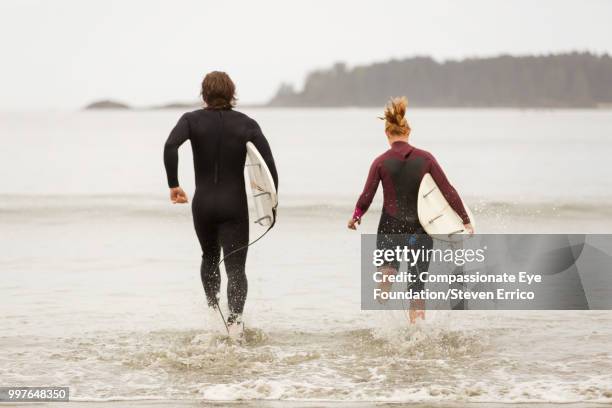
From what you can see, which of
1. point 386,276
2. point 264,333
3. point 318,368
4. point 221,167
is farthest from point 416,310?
point 221,167

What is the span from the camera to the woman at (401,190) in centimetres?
702

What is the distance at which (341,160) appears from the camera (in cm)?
5041

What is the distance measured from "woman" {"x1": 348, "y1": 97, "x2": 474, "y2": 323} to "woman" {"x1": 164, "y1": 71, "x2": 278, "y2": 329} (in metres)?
0.81

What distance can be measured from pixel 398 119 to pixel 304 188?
23.2 meters

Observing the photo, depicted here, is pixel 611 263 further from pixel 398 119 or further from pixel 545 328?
pixel 398 119

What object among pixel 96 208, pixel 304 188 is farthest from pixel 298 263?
pixel 304 188

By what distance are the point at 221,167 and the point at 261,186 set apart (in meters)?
0.33

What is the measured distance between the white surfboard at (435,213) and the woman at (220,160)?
1.09 m

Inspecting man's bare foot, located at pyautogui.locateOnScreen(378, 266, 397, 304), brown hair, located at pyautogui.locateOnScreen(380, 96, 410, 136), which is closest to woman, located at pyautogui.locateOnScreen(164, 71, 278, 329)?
brown hair, located at pyautogui.locateOnScreen(380, 96, 410, 136)

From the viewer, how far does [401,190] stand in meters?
7.03

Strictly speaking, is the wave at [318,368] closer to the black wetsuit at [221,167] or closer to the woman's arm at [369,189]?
the black wetsuit at [221,167]

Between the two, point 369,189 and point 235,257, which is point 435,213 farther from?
point 235,257

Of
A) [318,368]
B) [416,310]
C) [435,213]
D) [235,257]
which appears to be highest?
[435,213]

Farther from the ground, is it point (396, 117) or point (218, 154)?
point (396, 117)
